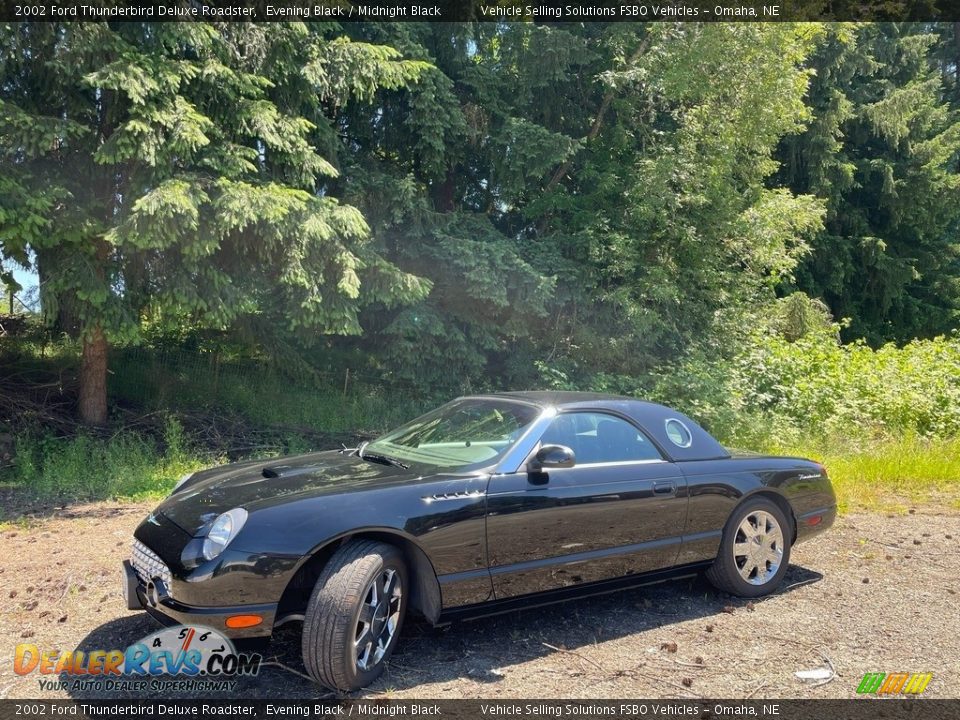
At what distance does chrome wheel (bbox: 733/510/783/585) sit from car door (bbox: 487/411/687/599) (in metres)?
0.65

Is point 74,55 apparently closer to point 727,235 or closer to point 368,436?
point 368,436

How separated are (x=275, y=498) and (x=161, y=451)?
657cm

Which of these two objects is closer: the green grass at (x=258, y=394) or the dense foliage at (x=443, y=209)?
the dense foliage at (x=443, y=209)

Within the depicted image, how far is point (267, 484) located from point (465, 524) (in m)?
1.15

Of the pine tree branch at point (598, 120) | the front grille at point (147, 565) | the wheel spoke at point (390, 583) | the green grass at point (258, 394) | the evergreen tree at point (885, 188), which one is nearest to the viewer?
the front grille at point (147, 565)

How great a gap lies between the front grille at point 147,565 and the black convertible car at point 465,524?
0.05 feet

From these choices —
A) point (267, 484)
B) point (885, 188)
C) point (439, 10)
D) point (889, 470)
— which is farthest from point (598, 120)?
point (885, 188)

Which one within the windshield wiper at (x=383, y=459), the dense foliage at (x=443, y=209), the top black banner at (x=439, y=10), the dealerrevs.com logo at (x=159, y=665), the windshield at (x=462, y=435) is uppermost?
the top black banner at (x=439, y=10)

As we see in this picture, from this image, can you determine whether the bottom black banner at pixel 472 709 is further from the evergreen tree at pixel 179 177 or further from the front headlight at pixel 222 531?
the evergreen tree at pixel 179 177

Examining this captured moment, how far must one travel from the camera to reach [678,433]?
5320 mm

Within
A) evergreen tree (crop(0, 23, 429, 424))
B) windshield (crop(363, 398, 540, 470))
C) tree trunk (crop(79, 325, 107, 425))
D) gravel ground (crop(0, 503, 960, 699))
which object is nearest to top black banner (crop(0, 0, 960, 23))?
evergreen tree (crop(0, 23, 429, 424))

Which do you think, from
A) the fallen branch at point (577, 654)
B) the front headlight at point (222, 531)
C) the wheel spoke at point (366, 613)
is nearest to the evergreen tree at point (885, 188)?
the fallen branch at point (577, 654)

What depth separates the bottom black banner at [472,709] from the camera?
3457 mm

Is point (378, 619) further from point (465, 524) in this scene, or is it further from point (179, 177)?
point (179, 177)
